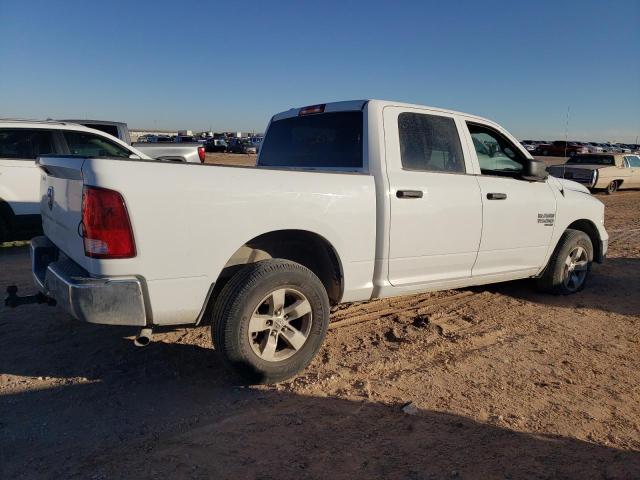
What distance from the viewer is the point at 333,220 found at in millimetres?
3475

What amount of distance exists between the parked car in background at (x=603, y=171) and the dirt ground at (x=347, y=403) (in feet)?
46.3

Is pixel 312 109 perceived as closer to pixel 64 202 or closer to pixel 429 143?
pixel 429 143

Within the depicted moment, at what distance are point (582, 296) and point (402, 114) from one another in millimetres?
3242

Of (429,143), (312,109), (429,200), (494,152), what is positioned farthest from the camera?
Result: (494,152)

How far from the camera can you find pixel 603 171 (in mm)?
17266

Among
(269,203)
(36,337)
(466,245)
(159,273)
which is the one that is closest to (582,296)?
(466,245)

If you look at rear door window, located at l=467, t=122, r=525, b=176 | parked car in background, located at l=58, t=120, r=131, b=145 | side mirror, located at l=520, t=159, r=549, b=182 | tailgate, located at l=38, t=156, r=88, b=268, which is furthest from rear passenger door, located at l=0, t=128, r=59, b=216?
side mirror, located at l=520, t=159, r=549, b=182

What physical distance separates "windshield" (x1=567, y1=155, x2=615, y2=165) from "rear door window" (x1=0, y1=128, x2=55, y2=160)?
17.3m

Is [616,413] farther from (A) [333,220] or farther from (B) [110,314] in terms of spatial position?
(B) [110,314]

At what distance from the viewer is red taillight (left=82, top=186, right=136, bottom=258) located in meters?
2.69

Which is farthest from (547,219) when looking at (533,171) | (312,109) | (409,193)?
(312,109)

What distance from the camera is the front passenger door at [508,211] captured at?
4484 mm

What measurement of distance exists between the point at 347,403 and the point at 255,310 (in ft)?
2.74

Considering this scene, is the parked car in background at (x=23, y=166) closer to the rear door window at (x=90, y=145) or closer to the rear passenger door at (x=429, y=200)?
the rear door window at (x=90, y=145)
